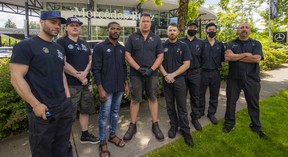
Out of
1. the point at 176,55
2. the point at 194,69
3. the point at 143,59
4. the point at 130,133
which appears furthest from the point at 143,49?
the point at 130,133

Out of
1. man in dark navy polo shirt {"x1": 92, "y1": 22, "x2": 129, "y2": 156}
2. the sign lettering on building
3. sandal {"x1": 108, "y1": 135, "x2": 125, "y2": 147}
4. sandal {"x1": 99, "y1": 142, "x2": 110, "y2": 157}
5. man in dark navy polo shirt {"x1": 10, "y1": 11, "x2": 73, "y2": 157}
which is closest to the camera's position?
man in dark navy polo shirt {"x1": 10, "y1": 11, "x2": 73, "y2": 157}

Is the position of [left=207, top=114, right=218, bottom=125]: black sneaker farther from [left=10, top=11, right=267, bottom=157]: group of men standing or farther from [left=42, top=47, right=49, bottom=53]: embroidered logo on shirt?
[left=42, top=47, right=49, bottom=53]: embroidered logo on shirt

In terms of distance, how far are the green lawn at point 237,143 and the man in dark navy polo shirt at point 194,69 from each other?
1.30ft

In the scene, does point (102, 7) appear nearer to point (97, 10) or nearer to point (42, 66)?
point (97, 10)

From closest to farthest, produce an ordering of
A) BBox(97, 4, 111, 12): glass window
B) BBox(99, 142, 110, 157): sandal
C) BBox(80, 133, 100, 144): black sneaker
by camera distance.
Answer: BBox(99, 142, 110, 157): sandal → BBox(80, 133, 100, 144): black sneaker → BBox(97, 4, 111, 12): glass window

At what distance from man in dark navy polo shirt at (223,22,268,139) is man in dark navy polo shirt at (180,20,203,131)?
0.59 meters

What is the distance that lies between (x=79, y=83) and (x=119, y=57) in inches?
31.7

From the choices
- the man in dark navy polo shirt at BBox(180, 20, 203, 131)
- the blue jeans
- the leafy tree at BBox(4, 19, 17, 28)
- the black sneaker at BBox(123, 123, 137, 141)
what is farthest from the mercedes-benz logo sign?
the leafy tree at BBox(4, 19, 17, 28)

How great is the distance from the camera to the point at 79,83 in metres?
3.43

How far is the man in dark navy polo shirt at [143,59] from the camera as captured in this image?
3723 mm

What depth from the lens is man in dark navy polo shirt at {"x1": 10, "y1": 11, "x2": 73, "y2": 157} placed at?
85.7 inches

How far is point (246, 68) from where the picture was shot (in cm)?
405

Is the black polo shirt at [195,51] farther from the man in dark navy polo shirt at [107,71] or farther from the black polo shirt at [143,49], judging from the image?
the man in dark navy polo shirt at [107,71]

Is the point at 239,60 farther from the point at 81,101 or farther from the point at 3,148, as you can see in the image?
the point at 3,148
